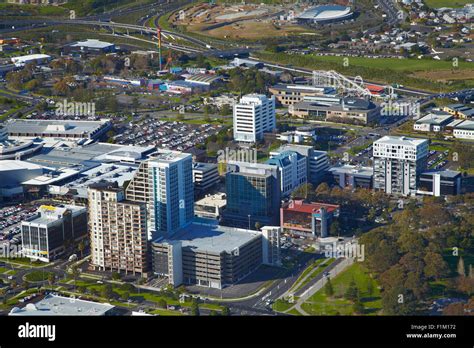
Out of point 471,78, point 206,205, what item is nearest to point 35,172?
point 206,205

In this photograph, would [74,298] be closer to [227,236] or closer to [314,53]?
[227,236]

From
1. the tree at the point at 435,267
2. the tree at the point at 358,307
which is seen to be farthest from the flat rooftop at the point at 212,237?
the tree at the point at 435,267

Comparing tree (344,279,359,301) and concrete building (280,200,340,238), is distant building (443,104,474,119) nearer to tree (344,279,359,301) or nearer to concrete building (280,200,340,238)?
concrete building (280,200,340,238)

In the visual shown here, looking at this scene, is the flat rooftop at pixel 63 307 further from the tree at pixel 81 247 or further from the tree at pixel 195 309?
the tree at pixel 81 247

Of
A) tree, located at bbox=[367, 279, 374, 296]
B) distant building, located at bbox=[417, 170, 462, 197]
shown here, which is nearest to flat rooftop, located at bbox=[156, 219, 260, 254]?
tree, located at bbox=[367, 279, 374, 296]
